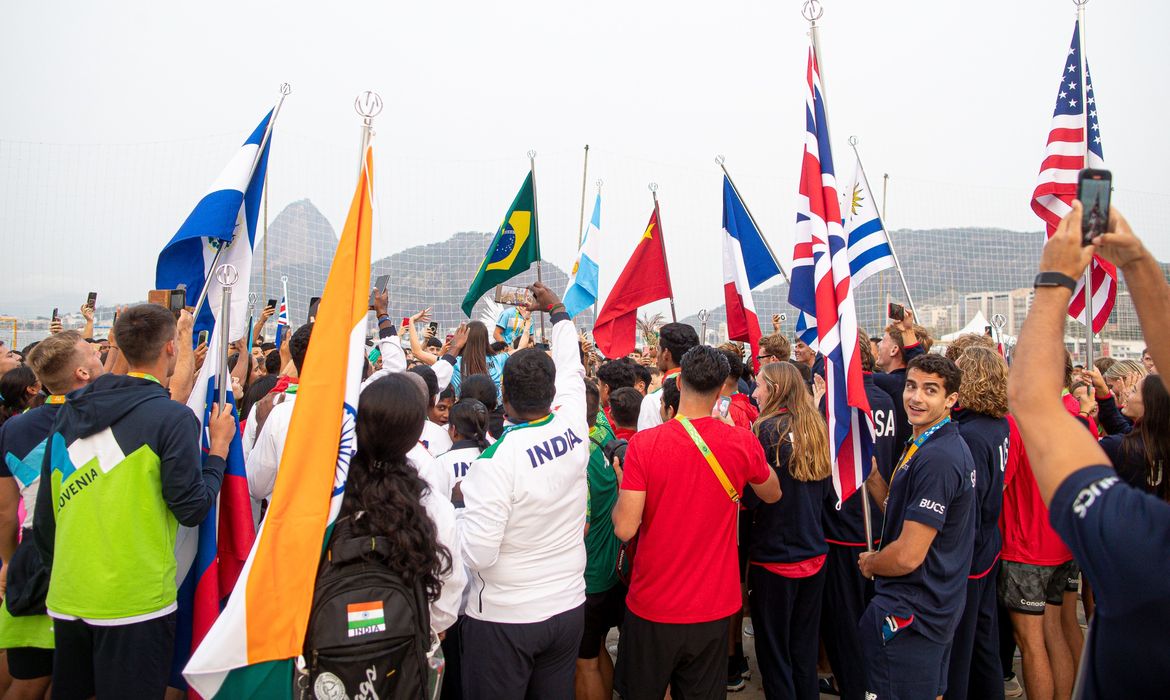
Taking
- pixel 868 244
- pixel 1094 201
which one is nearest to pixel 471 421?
pixel 1094 201

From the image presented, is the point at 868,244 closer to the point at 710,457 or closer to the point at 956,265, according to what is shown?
the point at 710,457

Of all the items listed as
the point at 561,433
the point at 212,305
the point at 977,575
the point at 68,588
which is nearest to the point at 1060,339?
the point at 561,433

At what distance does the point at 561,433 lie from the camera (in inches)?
126

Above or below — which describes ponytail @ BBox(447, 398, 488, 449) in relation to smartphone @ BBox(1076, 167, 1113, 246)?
below

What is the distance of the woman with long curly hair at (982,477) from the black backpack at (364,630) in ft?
9.60

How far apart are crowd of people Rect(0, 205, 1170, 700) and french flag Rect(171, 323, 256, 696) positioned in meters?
0.11

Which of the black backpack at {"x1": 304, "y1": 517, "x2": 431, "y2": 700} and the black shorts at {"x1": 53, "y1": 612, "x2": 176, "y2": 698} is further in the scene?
the black shorts at {"x1": 53, "y1": 612, "x2": 176, "y2": 698}

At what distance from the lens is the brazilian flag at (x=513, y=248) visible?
6.59m

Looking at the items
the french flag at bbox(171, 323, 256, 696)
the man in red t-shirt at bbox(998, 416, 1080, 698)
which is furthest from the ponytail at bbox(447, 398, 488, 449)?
the man in red t-shirt at bbox(998, 416, 1080, 698)

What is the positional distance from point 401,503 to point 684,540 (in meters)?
1.54

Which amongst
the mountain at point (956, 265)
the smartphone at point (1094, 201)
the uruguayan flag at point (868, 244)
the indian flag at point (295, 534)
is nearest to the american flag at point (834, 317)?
the uruguayan flag at point (868, 244)

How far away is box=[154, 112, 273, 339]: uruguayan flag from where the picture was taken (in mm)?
3820

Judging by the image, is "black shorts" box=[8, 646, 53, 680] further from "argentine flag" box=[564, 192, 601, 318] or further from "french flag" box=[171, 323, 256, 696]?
"argentine flag" box=[564, 192, 601, 318]

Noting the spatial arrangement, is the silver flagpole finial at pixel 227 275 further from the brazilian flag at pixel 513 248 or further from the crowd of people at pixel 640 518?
the brazilian flag at pixel 513 248
